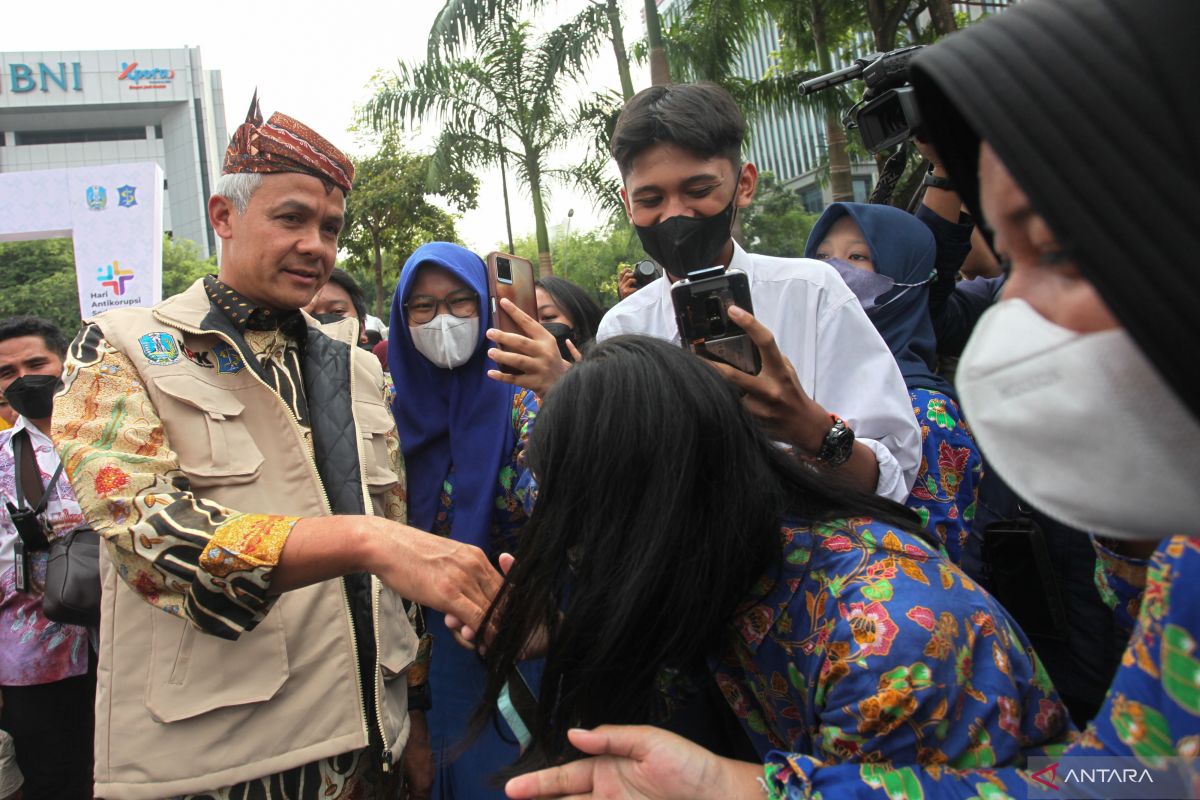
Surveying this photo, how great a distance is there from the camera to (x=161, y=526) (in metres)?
1.49

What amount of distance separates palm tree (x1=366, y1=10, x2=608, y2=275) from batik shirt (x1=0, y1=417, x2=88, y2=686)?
9.32 m

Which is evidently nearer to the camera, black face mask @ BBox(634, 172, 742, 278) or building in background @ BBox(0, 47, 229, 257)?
black face mask @ BBox(634, 172, 742, 278)

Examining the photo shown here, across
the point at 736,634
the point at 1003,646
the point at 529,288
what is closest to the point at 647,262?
the point at 529,288

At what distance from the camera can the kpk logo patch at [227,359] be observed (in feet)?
6.07

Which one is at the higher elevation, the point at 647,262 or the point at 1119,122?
the point at 647,262

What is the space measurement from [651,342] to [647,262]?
1821mm

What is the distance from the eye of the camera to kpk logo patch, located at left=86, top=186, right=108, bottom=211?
5715 mm

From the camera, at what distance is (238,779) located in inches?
64.4

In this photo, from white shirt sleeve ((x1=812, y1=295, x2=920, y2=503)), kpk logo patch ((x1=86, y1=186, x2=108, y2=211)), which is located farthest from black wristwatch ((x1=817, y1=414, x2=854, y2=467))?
kpk logo patch ((x1=86, y1=186, x2=108, y2=211))

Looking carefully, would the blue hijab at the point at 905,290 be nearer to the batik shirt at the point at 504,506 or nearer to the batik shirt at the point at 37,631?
the batik shirt at the point at 504,506

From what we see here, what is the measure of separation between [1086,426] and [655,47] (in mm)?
9286

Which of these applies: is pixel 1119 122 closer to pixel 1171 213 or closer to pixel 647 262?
pixel 1171 213

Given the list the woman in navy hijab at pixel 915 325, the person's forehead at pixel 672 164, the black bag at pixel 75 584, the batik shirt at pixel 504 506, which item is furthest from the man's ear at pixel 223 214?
the woman in navy hijab at pixel 915 325

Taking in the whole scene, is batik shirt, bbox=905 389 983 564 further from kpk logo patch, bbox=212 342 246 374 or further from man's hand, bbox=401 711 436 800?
kpk logo patch, bbox=212 342 246 374
